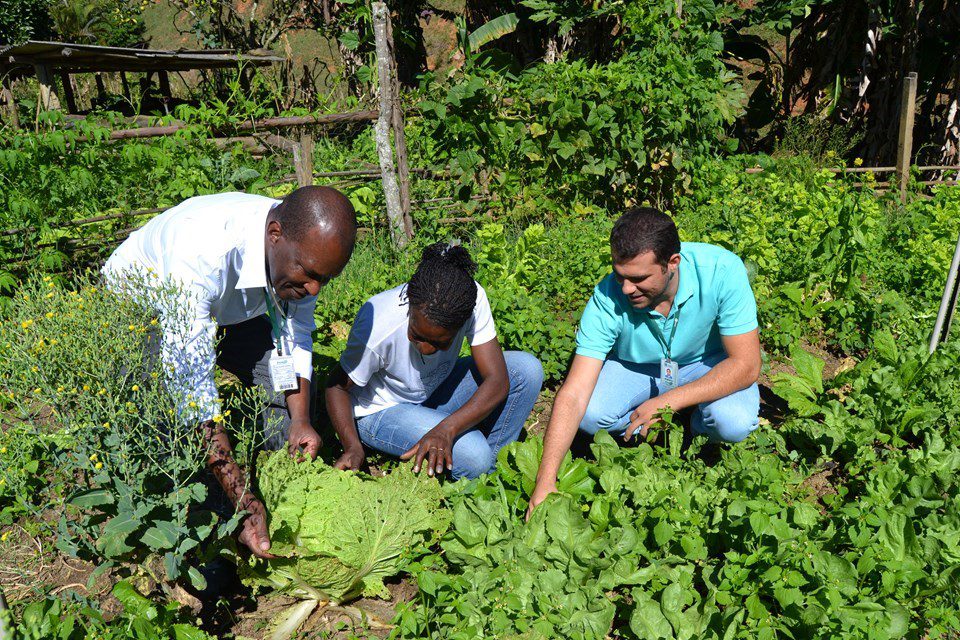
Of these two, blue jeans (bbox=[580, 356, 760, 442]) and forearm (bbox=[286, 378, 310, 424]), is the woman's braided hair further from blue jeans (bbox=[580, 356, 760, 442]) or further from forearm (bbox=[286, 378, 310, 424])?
blue jeans (bbox=[580, 356, 760, 442])

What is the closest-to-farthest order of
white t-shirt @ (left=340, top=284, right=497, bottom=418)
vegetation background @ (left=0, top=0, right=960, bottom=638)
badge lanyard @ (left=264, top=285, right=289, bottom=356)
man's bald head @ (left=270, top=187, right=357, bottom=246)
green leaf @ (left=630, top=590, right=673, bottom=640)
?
1. vegetation background @ (left=0, top=0, right=960, bottom=638)
2. green leaf @ (left=630, top=590, right=673, bottom=640)
3. man's bald head @ (left=270, top=187, right=357, bottom=246)
4. badge lanyard @ (left=264, top=285, right=289, bottom=356)
5. white t-shirt @ (left=340, top=284, right=497, bottom=418)

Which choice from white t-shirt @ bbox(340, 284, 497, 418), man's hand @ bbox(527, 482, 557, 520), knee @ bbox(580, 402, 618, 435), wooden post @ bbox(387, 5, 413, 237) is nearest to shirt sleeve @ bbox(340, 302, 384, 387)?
white t-shirt @ bbox(340, 284, 497, 418)

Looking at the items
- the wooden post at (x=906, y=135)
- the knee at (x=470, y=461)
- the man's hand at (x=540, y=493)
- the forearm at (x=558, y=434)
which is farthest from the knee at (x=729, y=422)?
the wooden post at (x=906, y=135)

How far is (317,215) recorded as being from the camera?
2662 mm

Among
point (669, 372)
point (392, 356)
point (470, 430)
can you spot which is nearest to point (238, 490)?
point (392, 356)

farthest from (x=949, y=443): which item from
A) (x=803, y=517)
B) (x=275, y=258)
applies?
(x=275, y=258)

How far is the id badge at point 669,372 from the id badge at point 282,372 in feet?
5.72

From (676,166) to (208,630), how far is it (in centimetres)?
558

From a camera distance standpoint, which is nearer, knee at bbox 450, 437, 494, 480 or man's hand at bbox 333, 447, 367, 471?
man's hand at bbox 333, 447, 367, 471

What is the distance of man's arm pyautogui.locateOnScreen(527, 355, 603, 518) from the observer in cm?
311

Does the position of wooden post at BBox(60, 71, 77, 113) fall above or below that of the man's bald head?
above

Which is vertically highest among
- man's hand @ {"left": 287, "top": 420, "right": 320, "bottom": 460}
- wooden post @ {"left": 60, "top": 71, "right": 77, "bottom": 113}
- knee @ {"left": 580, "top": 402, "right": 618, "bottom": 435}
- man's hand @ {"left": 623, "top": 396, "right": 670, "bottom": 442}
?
wooden post @ {"left": 60, "top": 71, "right": 77, "bottom": 113}

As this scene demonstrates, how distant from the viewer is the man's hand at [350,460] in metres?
3.20

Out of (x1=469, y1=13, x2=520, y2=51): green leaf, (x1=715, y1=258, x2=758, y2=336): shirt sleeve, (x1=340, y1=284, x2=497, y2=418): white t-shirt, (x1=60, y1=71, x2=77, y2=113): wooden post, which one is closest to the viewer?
(x1=340, y1=284, x2=497, y2=418): white t-shirt
